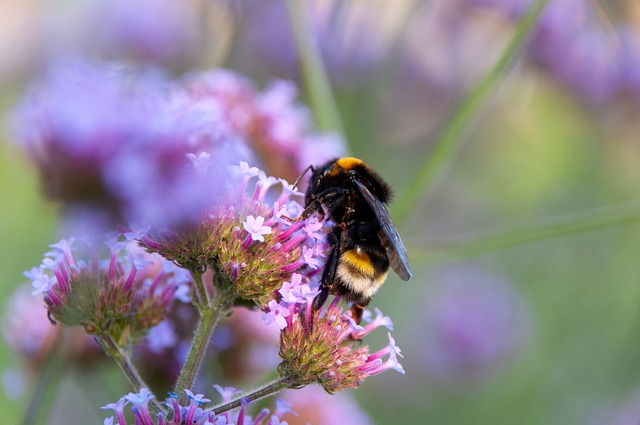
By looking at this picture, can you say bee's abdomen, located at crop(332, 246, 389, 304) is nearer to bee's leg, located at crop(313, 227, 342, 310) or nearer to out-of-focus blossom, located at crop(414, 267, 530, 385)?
bee's leg, located at crop(313, 227, 342, 310)

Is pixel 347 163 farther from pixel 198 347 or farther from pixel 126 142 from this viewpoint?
pixel 198 347

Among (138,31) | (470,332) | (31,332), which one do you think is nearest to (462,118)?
(31,332)

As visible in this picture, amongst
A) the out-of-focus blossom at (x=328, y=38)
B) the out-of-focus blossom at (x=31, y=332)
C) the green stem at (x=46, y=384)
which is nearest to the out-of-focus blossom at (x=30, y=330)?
the out-of-focus blossom at (x=31, y=332)

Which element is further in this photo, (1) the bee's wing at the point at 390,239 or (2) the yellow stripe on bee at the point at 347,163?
(2) the yellow stripe on bee at the point at 347,163

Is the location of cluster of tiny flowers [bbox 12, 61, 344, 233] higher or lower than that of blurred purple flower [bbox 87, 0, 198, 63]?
lower

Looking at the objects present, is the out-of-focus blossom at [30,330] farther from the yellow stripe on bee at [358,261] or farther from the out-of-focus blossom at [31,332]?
the yellow stripe on bee at [358,261]

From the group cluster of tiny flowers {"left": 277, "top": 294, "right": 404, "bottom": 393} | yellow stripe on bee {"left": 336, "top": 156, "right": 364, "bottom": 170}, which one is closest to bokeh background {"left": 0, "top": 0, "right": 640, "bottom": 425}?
yellow stripe on bee {"left": 336, "top": 156, "right": 364, "bottom": 170}
